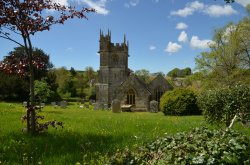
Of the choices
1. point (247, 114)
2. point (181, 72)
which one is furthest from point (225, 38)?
point (181, 72)

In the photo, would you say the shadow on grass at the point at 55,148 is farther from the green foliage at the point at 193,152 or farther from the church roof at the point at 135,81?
the church roof at the point at 135,81

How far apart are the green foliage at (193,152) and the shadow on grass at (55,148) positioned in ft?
2.68

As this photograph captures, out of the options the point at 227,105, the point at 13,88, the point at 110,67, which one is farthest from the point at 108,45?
the point at 227,105

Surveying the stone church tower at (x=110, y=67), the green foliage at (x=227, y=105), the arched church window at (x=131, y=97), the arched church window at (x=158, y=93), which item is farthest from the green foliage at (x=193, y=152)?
the stone church tower at (x=110, y=67)

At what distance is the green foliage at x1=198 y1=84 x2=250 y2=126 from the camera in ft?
44.7

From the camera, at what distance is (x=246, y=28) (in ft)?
123

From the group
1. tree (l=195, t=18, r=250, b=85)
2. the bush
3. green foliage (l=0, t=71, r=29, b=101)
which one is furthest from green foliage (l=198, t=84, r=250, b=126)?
green foliage (l=0, t=71, r=29, b=101)

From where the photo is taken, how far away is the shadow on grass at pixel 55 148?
6.16 m

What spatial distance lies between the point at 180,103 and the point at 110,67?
38948 mm

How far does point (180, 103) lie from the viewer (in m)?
30.3

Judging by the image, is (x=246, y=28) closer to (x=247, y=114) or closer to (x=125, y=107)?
(x=125, y=107)

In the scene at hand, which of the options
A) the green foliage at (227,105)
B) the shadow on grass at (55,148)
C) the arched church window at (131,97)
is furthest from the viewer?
the arched church window at (131,97)

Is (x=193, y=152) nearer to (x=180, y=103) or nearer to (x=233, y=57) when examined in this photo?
(x=180, y=103)

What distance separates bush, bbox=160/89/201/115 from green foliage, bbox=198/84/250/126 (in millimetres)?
15219
